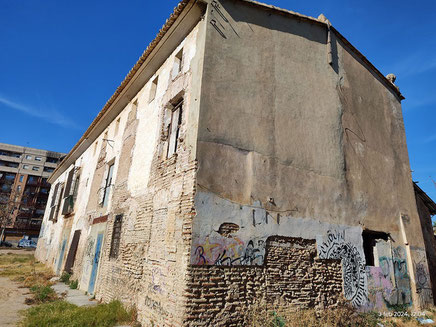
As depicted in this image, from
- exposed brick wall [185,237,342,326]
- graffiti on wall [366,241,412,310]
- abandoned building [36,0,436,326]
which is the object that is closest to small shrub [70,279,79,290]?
abandoned building [36,0,436,326]

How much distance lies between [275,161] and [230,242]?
78.9 inches

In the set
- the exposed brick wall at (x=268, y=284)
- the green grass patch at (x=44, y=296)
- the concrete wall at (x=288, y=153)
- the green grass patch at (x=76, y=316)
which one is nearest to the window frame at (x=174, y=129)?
the concrete wall at (x=288, y=153)

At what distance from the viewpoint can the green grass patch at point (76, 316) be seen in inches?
211

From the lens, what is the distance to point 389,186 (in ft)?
27.0

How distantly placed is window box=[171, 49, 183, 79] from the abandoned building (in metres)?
0.06

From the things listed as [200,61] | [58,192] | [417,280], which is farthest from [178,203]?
[58,192]

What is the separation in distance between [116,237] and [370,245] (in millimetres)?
7020

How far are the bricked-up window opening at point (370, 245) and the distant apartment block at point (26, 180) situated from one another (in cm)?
5462

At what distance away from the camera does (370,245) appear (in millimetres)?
7477

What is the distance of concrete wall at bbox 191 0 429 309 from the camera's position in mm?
5184

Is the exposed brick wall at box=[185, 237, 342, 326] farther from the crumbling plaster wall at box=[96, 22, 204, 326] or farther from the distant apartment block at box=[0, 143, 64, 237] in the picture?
the distant apartment block at box=[0, 143, 64, 237]

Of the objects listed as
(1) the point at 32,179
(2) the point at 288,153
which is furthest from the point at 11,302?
(1) the point at 32,179

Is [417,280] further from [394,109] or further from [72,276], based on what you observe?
[72,276]

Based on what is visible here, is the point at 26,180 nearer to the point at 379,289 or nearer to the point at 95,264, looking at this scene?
the point at 95,264
